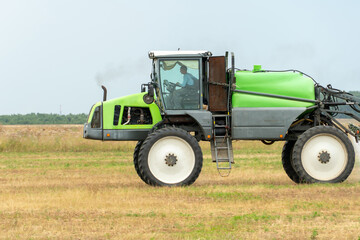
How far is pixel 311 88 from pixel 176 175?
13.6 feet

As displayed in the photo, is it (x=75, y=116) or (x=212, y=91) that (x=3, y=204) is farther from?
(x=75, y=116)

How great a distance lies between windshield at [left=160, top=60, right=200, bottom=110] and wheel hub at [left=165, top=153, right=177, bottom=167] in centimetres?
124

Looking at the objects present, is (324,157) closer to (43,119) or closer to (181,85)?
(181,85)

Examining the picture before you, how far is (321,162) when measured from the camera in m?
17.0

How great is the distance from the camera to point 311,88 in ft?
56.7

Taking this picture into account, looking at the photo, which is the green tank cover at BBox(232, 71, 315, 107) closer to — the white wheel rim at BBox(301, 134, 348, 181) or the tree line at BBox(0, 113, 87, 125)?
the white wheel rim at BBox(301, 134, 348, 181)

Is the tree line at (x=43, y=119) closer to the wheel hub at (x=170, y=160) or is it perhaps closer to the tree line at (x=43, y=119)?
the tree line at (x=43, y=119)

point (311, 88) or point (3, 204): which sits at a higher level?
point (311, 88)

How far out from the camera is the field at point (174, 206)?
10.3 metres

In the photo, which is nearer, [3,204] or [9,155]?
[3,204]

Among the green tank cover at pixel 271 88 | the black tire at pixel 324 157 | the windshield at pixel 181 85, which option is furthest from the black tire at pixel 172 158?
the black tire at pixel 324 157

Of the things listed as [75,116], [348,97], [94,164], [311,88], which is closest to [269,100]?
[311,88]

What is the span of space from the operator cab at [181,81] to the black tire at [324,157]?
9.36 ft

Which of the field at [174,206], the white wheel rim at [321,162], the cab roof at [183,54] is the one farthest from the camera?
the white wheel rim at [321,162]
